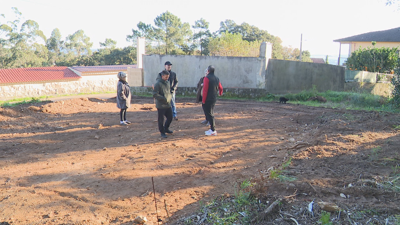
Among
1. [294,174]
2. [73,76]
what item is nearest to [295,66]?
[294,174]

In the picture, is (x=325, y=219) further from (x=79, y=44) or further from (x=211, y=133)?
(x=79, y=44)

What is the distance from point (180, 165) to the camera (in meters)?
5.85

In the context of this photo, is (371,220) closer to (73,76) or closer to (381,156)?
(381,156)

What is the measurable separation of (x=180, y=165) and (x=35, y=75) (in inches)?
1040

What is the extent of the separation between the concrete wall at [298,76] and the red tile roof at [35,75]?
20.0 metres

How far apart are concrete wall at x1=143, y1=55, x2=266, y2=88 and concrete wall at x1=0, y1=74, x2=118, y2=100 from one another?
14.0 metres

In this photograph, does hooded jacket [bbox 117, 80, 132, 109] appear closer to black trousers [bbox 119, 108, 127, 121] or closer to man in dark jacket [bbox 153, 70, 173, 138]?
black trousers [bbox 119, 108, 127, 121]

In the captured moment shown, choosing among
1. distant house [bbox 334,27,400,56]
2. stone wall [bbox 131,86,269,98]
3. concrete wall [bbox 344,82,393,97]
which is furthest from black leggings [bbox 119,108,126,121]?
distant house [bbox 334,27,400,56]

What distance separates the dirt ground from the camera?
4.05 m

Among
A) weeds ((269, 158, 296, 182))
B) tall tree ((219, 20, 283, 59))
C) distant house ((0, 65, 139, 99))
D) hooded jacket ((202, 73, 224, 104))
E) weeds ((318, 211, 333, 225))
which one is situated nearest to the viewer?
weeds ((318, 211, 333, 225))

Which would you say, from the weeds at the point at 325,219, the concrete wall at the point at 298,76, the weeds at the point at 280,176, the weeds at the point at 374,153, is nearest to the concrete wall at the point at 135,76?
the concrete wall at the point at 298,76

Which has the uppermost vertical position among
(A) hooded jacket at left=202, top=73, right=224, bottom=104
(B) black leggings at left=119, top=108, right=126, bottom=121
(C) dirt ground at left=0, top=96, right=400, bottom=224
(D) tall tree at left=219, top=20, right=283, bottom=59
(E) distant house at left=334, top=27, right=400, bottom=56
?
(D) tall tree at left=219, top=20, right=283, bottom=59

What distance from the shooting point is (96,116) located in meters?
11.0

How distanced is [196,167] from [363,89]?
15030 mm
